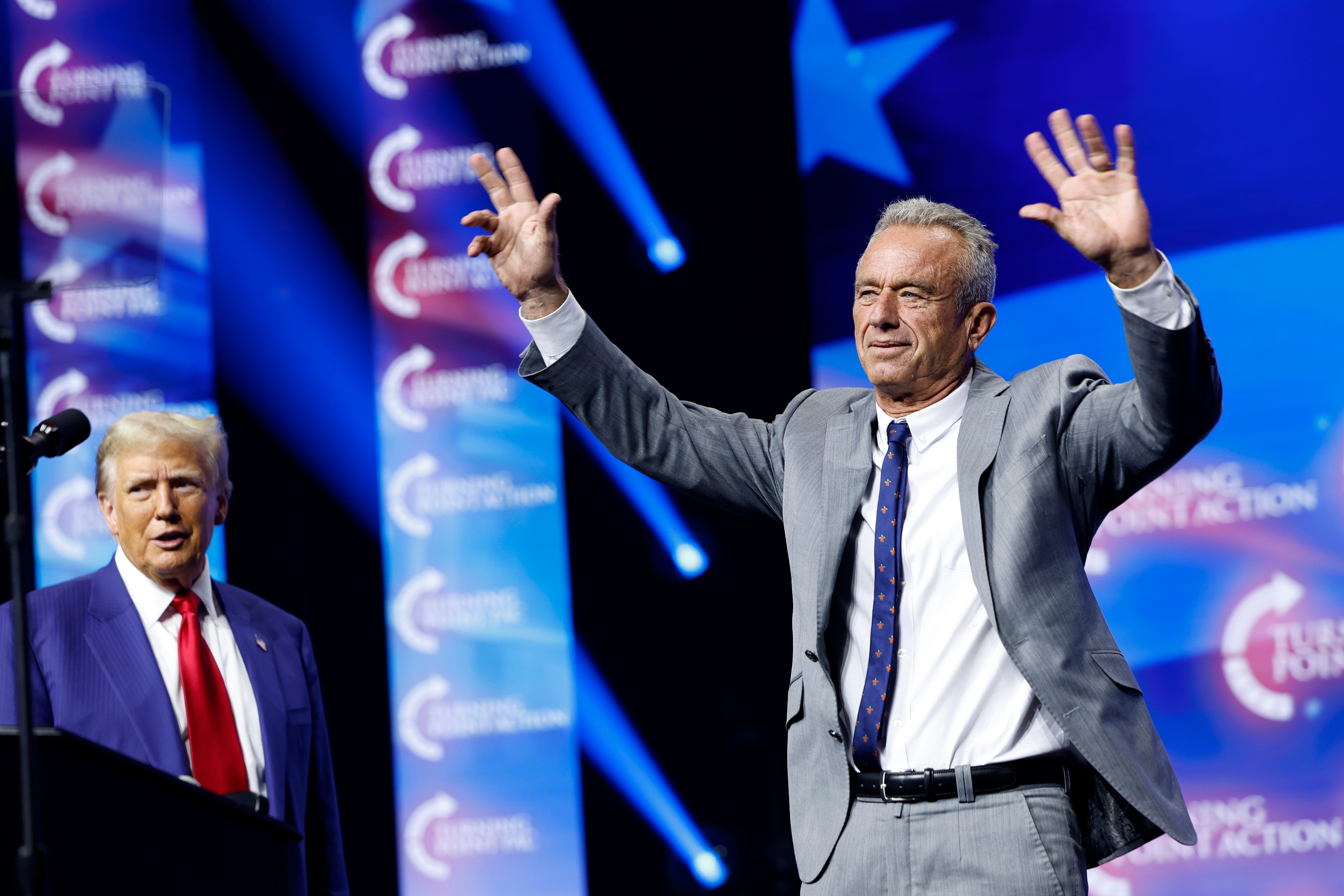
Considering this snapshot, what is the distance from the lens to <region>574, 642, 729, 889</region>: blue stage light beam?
164 inches

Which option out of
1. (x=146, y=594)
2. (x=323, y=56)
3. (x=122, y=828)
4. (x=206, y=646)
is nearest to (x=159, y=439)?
(x=146, y=594)

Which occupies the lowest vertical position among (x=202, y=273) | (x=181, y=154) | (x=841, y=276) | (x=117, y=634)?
(x=117, y=634)

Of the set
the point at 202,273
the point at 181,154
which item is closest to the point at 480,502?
the point at 202,273

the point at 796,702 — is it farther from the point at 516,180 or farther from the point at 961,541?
the point at 516,180

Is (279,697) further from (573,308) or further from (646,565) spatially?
(646,565)

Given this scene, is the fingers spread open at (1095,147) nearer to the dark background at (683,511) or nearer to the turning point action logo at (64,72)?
the dark background at (683,511)

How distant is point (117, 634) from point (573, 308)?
1169mm

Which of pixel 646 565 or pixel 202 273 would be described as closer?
pixel 646 565

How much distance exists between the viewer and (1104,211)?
1957 mm

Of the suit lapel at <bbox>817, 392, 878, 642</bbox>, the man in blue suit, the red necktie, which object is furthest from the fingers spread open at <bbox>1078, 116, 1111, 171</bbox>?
the red necktie

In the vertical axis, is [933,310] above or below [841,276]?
below

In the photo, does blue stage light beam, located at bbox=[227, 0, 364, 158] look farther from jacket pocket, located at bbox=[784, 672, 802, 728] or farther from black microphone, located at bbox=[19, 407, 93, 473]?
jacket pocket, located at bbox=[784, 672, 802, 728]

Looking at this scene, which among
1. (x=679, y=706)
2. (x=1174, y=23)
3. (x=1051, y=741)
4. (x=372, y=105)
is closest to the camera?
(x=1051, y=741)

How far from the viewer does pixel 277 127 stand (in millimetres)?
4809
